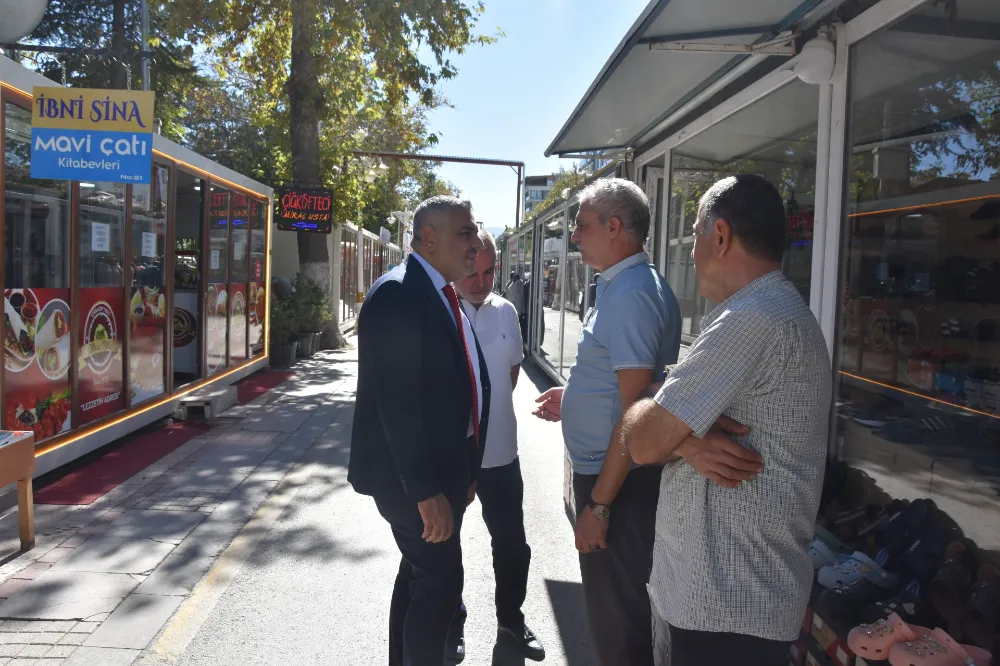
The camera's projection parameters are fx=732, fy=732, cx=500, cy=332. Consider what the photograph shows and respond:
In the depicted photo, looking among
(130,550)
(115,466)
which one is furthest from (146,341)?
→ (130,550)

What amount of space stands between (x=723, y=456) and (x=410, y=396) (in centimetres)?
104

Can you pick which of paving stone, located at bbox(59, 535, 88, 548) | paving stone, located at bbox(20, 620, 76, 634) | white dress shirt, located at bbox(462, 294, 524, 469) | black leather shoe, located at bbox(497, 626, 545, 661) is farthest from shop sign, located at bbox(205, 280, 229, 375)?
black leather shoe, located at bbox(497, 626, 545, 661)

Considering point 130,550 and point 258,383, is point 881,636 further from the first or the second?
point 258,383

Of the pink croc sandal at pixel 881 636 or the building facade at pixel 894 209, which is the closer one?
the pink croc sandal at pixel 881 636

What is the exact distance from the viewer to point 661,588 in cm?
175

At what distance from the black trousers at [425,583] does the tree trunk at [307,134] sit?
10842 millimetres

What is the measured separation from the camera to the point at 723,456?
1548mm

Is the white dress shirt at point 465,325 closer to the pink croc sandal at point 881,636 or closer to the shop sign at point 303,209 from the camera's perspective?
the pink croc sandal at point 881,636

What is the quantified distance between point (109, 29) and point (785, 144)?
21.0m

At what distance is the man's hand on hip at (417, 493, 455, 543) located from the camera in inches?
91.3

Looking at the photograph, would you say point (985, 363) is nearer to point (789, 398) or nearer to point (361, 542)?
point (789, 398)

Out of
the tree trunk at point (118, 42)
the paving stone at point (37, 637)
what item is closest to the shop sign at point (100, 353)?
the paving stone at point (37, 637)

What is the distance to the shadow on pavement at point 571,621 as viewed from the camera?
3297 millimetres

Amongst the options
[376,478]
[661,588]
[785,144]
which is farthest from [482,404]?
[785,144]
